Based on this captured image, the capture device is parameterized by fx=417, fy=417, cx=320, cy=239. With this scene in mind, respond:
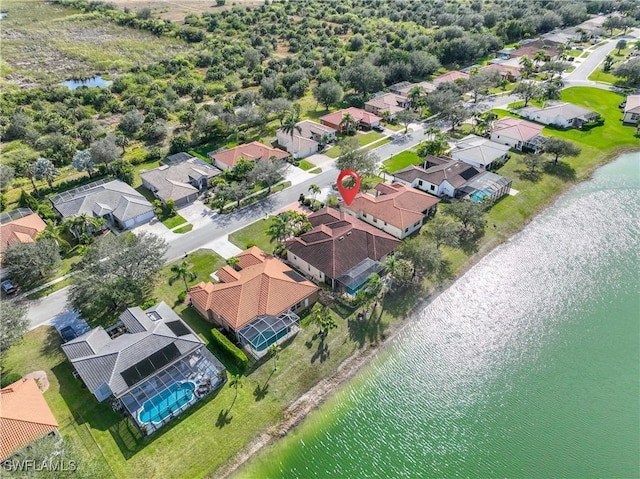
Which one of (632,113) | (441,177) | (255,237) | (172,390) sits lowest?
(172,390)

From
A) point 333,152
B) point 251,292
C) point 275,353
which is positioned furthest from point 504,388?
point 333,152

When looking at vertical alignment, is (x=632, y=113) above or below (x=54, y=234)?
above

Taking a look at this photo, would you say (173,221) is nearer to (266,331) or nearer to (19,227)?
(19,227)

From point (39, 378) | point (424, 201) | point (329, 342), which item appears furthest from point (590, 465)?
point (39, 378)

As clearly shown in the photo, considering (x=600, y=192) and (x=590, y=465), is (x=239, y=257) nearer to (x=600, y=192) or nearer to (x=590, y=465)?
(x=590, y=465)

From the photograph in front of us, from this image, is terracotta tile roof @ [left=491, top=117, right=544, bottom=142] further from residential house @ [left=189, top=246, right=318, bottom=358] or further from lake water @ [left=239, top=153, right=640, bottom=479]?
residential house @ [left=189, top=246, right=318, bottom=358]

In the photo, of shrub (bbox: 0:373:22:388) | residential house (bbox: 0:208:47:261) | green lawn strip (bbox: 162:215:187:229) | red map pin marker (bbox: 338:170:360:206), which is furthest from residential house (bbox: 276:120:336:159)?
shrub (bbox: 0:373:22:388)

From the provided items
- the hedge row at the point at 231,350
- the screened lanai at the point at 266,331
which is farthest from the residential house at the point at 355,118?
the hedge row at the point at 231,350
